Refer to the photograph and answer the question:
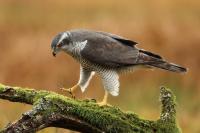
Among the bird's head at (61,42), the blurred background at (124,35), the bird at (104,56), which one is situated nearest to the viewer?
the bird's head at (61,42)

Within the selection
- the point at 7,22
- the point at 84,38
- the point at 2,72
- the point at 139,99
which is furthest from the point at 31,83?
the point at 84,38

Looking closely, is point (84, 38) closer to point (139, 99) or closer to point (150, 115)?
point (150, 115)

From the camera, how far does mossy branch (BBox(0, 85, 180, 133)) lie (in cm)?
686

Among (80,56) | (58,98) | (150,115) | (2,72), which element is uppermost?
(2,72)

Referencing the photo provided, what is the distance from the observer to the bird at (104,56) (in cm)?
845

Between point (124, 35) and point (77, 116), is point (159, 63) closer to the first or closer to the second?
point (77, 116)

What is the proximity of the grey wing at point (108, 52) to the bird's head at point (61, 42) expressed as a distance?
0.16 m

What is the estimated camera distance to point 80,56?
27.8 feet

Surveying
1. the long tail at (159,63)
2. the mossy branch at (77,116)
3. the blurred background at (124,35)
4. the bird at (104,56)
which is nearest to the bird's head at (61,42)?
the bird at (104,56)

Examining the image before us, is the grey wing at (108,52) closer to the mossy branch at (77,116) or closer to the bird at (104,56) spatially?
the bird at (104,56)

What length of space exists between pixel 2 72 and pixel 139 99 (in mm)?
2192

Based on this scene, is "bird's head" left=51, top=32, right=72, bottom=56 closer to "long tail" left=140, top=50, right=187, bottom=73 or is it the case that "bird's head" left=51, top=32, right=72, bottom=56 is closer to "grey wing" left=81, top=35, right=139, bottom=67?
"grey wing" left=81, top=35, right=139, bottom=67

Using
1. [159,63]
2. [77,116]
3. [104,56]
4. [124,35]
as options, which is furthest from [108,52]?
[124,35]

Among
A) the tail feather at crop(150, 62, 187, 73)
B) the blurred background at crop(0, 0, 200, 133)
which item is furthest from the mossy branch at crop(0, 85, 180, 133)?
the blurred background at crop(0, 0, 200, 133)
